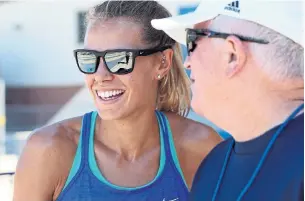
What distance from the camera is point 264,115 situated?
1270 millimetres

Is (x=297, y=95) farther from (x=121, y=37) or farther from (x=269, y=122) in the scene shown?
(x=121, y=37)

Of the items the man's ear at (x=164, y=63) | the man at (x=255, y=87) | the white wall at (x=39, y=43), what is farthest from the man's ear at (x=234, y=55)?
the white wall at (x=39, y=43)

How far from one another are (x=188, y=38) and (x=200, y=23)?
0.06m

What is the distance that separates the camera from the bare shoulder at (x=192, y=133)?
Answer: 7.00ft

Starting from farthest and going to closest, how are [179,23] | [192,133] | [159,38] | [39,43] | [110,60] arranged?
[39,43] < [192,133] < [159,38] < [110,60] < [179,23]

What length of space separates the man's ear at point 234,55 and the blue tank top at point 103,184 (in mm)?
758

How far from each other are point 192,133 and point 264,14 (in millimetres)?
979

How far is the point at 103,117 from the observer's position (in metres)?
1.93

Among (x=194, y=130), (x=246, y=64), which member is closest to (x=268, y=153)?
(x=246, y=64)

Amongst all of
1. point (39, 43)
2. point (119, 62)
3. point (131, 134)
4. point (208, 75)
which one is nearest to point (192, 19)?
point (208, 75)

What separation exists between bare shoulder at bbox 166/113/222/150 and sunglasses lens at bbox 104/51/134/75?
33 centimetres

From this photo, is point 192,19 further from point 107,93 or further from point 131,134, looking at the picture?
point 131,134

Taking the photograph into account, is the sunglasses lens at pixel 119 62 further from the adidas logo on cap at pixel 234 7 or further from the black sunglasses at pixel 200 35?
the adidas logo on cap at pixel 234 7

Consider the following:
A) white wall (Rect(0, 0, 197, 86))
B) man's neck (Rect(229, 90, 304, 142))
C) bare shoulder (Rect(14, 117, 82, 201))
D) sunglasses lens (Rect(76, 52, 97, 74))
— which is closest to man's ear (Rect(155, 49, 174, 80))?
sunglasses lens (Rect(76, 52, 97, 74))
